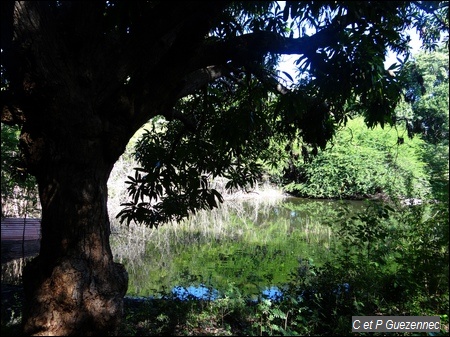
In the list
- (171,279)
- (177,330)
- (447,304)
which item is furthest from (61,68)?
(171,279)

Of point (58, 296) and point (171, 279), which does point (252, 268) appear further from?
point (58, 296)

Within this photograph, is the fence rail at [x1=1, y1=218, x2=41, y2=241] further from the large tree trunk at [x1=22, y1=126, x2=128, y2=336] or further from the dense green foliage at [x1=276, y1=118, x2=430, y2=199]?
the dense green foliage at [x1=276, y1=118, x2=430, y2=199]

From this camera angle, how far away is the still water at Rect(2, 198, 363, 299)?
16.3 feet

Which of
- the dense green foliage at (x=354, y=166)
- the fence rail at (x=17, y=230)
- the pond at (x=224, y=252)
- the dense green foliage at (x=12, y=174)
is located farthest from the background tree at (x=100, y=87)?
the dense green foliage at (x=354, y=166)

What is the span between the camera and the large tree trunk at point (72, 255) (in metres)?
1.83

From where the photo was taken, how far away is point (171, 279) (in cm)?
568

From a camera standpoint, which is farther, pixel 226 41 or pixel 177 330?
pixel 177 330

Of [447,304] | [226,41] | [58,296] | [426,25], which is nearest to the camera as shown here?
[58,296]

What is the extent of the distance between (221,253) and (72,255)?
563 cm

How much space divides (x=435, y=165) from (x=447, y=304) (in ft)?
3.35

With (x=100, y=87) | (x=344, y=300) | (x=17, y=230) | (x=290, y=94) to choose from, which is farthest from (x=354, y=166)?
(x=100, y=87)

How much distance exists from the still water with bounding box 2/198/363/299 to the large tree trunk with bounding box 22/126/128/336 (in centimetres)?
182

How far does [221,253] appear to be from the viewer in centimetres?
738

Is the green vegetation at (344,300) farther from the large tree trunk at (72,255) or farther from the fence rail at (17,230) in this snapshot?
the fence rail at (17,230)
